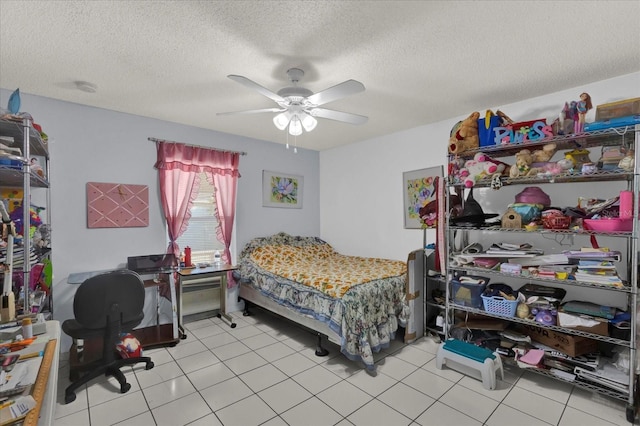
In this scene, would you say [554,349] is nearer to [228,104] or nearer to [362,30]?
[362,30]

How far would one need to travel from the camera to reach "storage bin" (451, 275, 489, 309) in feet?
8.97

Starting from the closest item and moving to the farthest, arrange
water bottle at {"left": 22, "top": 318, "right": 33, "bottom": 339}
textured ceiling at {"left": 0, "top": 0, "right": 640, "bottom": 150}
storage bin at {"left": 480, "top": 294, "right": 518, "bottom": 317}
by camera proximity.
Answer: water bottle at {"left": 22, "top": 318, "right": 33, "bottom": 339} → textured ceiling at {"left": 0, "top": 0, "right": 640, "bottom": 150} → storage bin at {"left": 480, "top": 294, "right": 518, "bottom": 317}

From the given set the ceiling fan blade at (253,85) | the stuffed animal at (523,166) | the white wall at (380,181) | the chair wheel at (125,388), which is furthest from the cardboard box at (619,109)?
the chair wheel at (125,388)

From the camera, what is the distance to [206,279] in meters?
3.84

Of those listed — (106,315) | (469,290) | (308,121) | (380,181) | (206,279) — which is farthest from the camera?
(380,181)

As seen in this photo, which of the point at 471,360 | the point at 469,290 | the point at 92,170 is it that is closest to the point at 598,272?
the point at 469,290

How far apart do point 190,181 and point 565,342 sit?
4018 mm

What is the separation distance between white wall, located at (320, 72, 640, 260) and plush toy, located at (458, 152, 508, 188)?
1.87 ft

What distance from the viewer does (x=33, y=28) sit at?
1.78 m

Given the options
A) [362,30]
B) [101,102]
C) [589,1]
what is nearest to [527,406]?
[589,1]

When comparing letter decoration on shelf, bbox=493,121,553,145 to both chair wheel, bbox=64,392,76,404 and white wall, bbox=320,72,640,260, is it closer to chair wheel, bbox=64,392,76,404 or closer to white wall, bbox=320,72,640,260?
white wall, bbox=320,72,640,260

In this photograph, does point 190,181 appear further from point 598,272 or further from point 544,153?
point 598,272

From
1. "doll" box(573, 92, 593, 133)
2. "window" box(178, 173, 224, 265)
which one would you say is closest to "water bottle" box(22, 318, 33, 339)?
"window" box(178, 173, 224, 265)

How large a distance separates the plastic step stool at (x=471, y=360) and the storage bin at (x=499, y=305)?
0.34 meters
